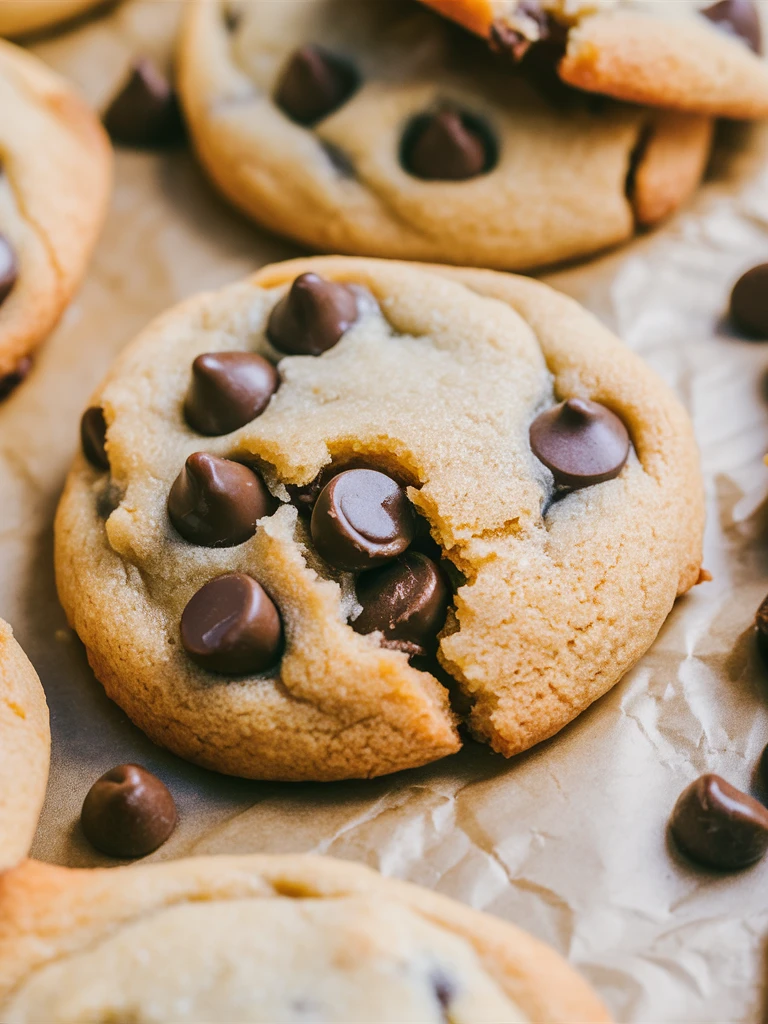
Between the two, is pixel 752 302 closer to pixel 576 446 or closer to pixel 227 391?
pixel 576 446

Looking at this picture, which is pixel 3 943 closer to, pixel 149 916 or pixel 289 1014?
pixel 149 916

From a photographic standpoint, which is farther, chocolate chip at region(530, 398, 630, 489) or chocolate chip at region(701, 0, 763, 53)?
chocolate chip at region(701, 0, 763, 53)

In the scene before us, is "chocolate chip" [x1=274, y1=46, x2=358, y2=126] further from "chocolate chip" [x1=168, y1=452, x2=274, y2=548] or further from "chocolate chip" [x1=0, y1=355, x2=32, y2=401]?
"chocolate chip" [x1=168, y1=452, x2=274, y2=548]

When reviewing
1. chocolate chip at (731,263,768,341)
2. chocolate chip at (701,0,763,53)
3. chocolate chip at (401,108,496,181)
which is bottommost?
chocolate chip at (731,263,768,341)

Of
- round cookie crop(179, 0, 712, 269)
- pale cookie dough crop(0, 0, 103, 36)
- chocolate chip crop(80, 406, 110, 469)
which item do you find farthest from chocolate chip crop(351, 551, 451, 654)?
pale cookie dough crop(0, 0, 103, 36)

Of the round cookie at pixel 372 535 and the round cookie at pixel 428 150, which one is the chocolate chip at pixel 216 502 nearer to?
the round cookie at pixel 372 535

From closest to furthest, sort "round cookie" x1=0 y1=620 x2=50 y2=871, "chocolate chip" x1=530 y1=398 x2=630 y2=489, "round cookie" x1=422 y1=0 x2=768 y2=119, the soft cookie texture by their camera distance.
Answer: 1. the soft cookie texture
2. "round cookie" x1=0 y1=620 x2=50 y2=871
3. "chocolate chip" x1=530 y1=398 x2=630 y2=489
4. "round cookie" x1=422 y1=0 x2=768 y2=119
